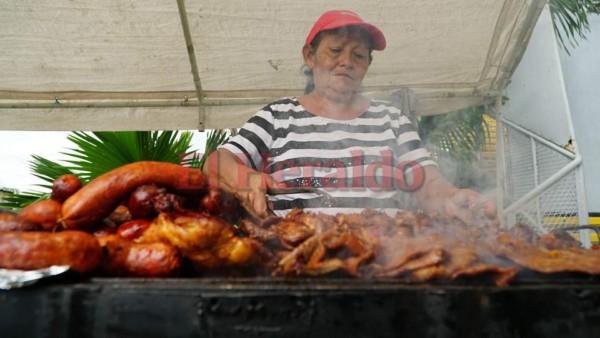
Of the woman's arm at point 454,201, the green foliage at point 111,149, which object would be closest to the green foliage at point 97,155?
the green foliage at point 111,149

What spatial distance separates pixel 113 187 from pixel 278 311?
0.77 m

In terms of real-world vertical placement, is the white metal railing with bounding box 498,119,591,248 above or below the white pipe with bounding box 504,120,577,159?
A: below

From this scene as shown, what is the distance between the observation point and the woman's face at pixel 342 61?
3.19 metres

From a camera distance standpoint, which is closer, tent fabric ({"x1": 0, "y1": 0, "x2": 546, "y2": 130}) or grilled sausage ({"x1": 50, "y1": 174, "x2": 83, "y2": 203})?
grilled sausage ({"x1": 50, "y1": 174, "x2": 83, "y2": 203})

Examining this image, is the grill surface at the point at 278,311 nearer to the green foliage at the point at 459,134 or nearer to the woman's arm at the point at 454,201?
the woman's arm at the point at 454,201

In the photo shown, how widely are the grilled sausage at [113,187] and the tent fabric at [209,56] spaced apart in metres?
2.59

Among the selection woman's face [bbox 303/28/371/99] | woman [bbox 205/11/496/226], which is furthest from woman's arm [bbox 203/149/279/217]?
woman's face [bbox 303/28/371/99]

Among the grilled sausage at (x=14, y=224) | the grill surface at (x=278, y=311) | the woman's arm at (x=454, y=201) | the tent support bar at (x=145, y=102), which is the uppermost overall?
the tent support bar at (x=145, y=102)

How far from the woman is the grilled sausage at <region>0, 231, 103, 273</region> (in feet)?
5.03

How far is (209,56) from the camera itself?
13.2 feet

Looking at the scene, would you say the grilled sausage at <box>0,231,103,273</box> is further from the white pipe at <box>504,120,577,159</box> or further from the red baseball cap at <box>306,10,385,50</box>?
the white pipe at <box>504,120,577,159</box>

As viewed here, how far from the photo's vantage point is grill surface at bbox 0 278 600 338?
3.27ft

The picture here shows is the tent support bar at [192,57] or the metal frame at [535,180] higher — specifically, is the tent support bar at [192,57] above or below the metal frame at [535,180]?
above

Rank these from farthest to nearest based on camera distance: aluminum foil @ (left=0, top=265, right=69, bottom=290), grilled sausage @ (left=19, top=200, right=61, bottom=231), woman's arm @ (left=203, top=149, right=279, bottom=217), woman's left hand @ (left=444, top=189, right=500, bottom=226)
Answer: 1. woman's left hand @ (left=444, top=189, right=500, bottom=226)
2. woman's arm @ (left=203, top=149, right=279, bottom=217)
3. grilled sausage @ (left=19, top=200, right=61, bottom=231)
4. aluminum foil @ (left=0, top=265, right=69, bottom=290)
